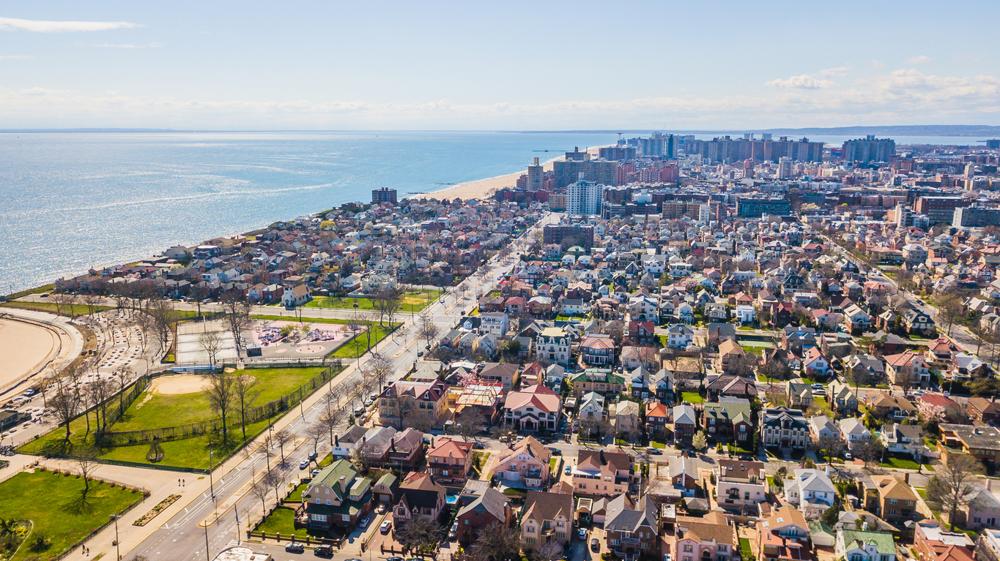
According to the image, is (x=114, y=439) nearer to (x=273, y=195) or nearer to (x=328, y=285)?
(x=328, y=285)

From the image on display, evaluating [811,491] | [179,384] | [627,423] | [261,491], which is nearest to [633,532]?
[811,491]

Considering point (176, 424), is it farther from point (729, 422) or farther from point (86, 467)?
point (729, 422)

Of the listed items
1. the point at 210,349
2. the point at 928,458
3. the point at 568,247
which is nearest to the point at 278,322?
the point at 210,349

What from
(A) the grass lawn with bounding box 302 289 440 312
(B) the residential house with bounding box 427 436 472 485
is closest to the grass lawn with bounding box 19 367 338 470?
(B) the residential house with bounding box 427 436 472 485

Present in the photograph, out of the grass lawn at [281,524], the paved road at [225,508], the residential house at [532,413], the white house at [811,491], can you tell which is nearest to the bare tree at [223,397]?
the paved road at [225,508]

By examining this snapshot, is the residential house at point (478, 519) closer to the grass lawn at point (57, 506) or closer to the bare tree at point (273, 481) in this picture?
the bare tree at point (273, 481)

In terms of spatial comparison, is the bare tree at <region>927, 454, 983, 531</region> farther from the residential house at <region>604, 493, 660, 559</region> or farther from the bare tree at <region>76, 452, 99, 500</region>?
the bare tree at <region>76, 452, 99, 500</region>
